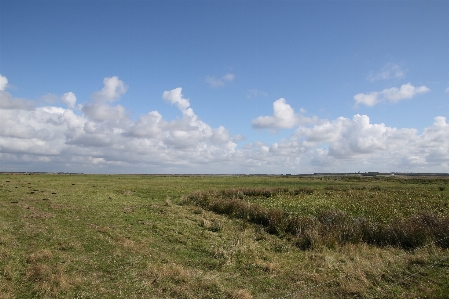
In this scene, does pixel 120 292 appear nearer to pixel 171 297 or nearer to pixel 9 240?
pixel 171 297

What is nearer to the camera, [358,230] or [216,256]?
[216,256]

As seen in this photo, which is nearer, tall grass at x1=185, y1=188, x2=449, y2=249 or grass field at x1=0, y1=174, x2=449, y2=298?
grass field at x1=0, y1=174, x2=449, y2=298

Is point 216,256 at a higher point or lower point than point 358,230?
lower

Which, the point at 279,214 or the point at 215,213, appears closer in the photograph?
the point at 279,214

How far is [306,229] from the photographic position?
66.2 ft

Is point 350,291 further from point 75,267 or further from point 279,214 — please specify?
point 279,214

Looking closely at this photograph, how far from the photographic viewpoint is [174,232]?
20375mm

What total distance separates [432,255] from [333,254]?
458 cm

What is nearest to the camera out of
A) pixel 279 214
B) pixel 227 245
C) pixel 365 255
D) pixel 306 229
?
pixel 365 255

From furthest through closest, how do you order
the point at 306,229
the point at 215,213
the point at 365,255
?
1. the point at 215,213
2. the point at 306,229
3. the point at 365,255

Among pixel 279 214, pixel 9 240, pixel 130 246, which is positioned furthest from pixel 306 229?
pixel 9 240

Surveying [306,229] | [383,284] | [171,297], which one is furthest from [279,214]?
[171,297]

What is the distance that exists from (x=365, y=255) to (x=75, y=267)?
46.1 ft

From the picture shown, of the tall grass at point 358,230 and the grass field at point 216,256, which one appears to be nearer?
the grass field at point 216,256
